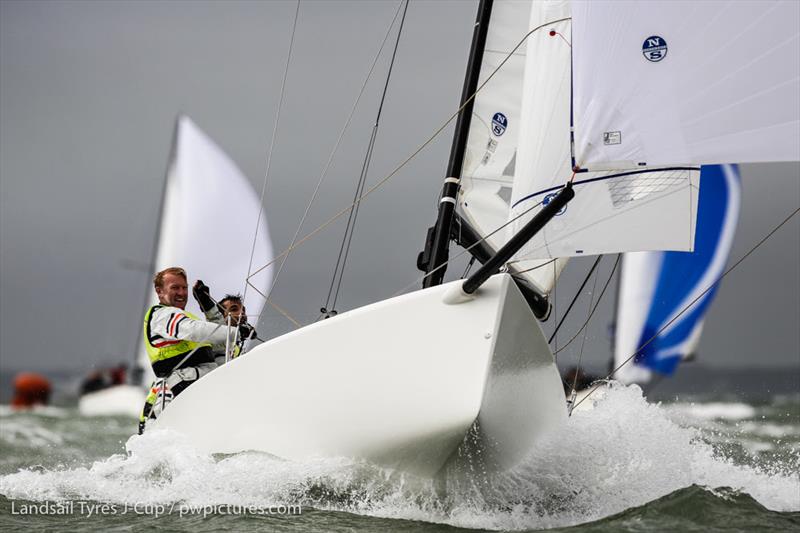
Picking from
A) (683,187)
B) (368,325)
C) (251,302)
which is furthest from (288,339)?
(251,302)

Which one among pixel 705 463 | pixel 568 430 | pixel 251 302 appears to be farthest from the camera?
pixel 251 302

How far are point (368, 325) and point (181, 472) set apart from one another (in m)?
1.26

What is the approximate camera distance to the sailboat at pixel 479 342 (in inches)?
140

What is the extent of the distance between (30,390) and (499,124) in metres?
13.7

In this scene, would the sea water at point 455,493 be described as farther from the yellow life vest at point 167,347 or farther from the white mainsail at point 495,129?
the white mainsail at point 495,129

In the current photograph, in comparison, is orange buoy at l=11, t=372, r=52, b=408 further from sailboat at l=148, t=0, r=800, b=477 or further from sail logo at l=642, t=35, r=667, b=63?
sail logo at l=642, t=35, r=667, b=63

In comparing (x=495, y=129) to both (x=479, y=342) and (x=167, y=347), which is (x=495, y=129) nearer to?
(x=167, y=347)

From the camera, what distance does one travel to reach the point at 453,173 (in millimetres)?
4898

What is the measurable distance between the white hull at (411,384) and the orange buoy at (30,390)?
1398 centimetres

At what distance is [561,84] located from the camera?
4.89 m

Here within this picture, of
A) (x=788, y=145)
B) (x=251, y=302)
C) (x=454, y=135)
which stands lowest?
(x=788, y=145)

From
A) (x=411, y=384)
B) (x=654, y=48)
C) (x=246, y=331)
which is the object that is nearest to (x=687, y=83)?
(x=654, y=48)

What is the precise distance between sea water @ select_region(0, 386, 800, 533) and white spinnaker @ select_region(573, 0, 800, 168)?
3.98 feet

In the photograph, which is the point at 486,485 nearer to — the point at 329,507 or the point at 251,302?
the point at 329,507
